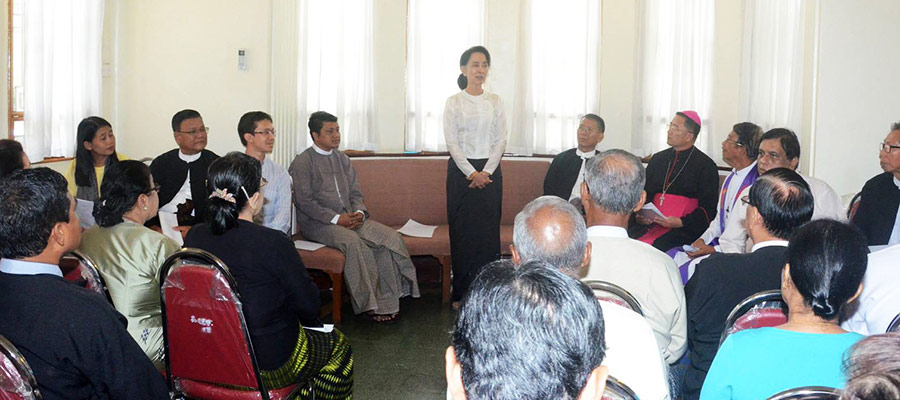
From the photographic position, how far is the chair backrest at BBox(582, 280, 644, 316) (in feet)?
7.95

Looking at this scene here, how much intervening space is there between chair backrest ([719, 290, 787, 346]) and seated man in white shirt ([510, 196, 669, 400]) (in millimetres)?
399

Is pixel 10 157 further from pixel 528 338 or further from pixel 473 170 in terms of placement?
pixel 528 338

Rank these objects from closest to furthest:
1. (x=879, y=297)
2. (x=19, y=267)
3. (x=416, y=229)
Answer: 1. (x=19, y=267)
2. (x=879, y=297)
3. (x=416, y=229)

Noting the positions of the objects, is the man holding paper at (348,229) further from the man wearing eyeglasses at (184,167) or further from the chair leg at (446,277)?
the man wearing eyeglasses at (184,167)

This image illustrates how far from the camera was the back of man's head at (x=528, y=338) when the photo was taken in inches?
50.8

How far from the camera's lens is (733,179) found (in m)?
5.08

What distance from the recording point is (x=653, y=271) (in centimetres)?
279

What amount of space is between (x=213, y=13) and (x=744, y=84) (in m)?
4.14

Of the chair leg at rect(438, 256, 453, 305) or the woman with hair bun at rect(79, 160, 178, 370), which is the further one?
the chair leg at rect(438, 256, 453, 305)

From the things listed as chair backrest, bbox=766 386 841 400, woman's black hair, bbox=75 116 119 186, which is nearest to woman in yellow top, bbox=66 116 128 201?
woman's black hair, bbox=75 116 119 186

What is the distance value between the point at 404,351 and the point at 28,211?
2930 millimetres

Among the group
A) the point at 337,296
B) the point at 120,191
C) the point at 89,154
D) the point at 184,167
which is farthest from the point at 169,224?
the point at 120,191

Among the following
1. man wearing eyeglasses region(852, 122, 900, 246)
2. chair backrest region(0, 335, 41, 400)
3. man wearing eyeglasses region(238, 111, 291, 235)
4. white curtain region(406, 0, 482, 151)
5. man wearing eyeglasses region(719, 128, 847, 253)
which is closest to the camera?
chair backrest region(0, 335, 41, 400)

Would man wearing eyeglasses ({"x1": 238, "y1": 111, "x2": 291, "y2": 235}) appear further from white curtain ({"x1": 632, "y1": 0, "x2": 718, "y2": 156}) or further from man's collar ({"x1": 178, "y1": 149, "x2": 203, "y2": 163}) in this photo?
white curtain ({"x1": 632, "y1": 0, "x2": 718, "y2": 156})
